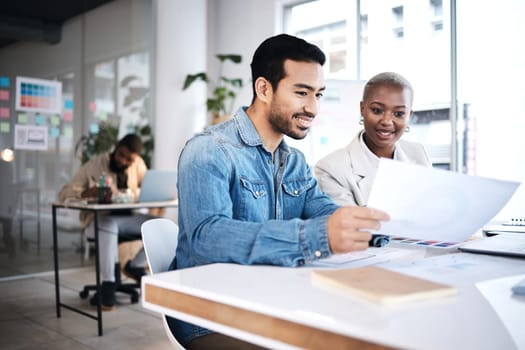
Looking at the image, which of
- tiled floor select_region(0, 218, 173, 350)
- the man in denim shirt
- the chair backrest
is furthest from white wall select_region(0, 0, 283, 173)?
the man in denim shirt

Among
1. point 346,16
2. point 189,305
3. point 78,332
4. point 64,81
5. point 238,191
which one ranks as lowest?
point 78,332

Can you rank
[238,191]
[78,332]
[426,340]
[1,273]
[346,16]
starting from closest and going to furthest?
1. [426,340]
2. [238,191]
3. [78,332]
4. [1,273]
5. [346,16]

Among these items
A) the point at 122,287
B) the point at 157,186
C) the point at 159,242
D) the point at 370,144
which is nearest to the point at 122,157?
the point at 157,186

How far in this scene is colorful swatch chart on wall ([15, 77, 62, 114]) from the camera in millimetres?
4758

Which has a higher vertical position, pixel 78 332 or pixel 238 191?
pixel 238 191

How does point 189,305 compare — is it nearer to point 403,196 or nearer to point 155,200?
point 403,196

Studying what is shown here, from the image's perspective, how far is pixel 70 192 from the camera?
392 cm

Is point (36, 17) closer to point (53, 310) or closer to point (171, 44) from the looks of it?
point (171, 44)

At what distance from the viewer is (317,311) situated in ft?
2.35

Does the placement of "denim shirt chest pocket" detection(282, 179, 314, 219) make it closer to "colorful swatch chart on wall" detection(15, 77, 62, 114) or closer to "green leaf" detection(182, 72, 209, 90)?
"colorful swatch chart on wall" detection(15, 77, 62, 114)

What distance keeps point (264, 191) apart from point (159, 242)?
339mm

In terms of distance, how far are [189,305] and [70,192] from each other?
3328 millimetres

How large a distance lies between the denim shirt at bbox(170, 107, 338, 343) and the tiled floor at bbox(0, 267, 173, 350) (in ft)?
5.64

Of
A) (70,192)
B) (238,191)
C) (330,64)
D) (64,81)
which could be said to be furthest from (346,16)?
(238,191)
